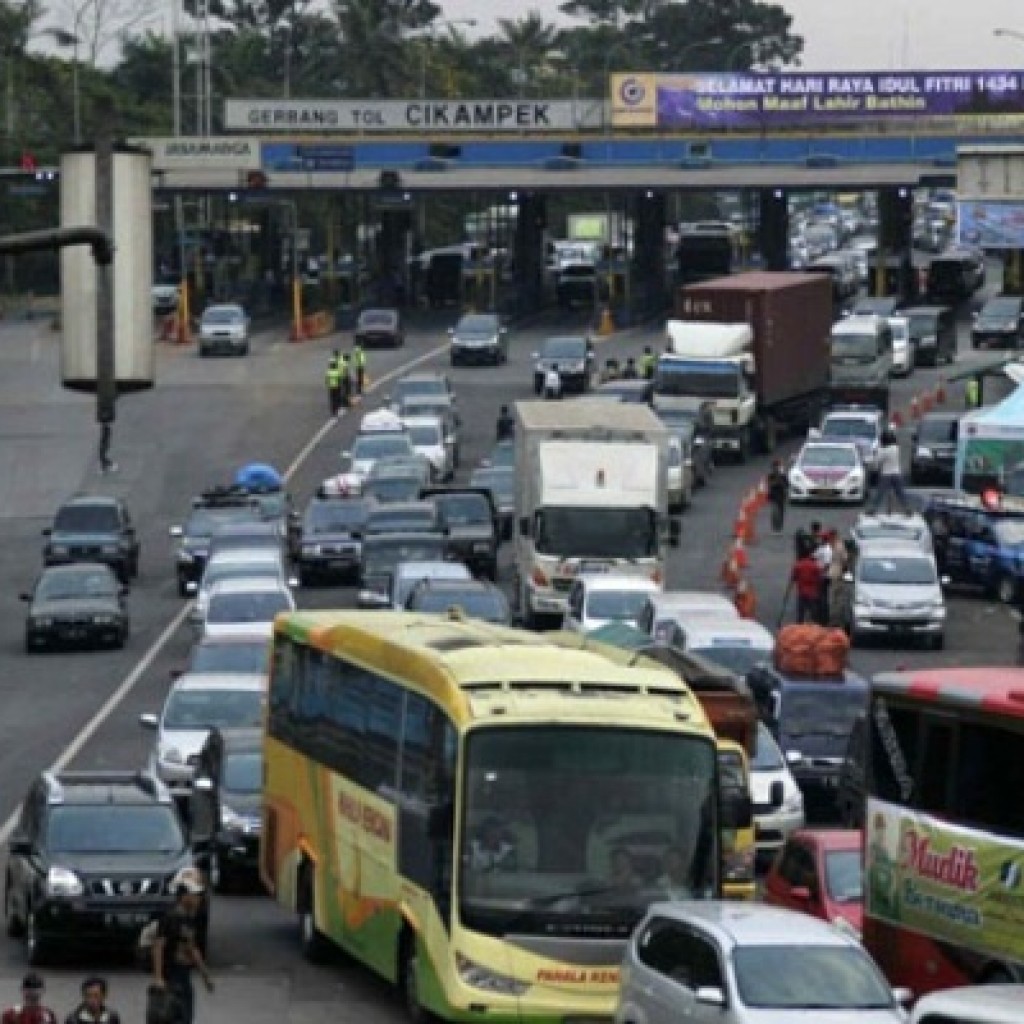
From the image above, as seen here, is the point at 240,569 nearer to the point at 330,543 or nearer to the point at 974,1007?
the point at 330,543

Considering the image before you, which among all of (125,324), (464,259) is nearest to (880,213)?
(464,259)

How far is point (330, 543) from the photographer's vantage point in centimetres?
5612

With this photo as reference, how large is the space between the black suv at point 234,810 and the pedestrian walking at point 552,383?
2021 inches

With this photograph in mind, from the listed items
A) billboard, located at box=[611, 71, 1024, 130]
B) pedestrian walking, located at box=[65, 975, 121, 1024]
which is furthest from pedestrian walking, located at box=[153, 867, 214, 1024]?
billboard, located at box=[611, 71, 1024, 130]

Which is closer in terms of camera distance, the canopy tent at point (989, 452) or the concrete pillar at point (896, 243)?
the canopy tent at point (989, 452)

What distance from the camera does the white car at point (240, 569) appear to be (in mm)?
49656

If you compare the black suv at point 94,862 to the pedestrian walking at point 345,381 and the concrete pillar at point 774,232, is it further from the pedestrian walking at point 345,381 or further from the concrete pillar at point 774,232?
the concrete pillar at point 774,232

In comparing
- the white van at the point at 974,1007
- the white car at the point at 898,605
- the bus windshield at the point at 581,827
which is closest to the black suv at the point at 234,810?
the bus windshield at the point at 581,827

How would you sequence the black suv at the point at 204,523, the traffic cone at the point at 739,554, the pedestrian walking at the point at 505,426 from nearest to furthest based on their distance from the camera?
1. the traffic cone at the point at 739,554
2. the black suv at the point at 204,523
3. the pedestrian walking at the point at 505,426

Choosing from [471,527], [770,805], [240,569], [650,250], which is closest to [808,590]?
[240,569]

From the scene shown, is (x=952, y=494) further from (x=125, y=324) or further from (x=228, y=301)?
(x=228, y=301)

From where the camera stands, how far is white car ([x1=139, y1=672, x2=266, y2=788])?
34.2 metres

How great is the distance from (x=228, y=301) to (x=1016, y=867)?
93.1 m

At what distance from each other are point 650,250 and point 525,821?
9345cm
